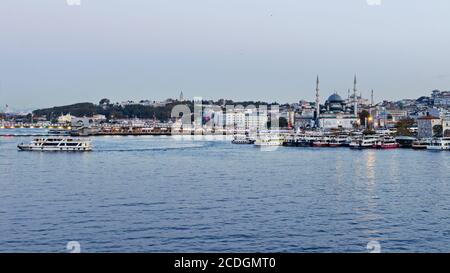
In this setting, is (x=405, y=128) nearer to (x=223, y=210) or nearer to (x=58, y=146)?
(x=58, y=146)

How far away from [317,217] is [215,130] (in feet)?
60.9

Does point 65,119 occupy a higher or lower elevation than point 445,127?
higher

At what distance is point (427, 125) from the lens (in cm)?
1442

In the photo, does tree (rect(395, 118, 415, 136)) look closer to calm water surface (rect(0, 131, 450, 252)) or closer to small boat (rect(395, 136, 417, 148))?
small boat (rect(395, 136, 417, 148))

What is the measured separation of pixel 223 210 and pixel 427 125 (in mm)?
12030

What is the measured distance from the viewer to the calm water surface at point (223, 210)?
8.48 ft

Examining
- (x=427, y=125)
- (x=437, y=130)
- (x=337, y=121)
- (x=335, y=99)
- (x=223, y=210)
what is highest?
(x=335, y=99)

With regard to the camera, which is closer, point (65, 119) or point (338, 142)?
point (338, 142)

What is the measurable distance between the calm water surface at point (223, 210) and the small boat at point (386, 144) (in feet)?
17.6

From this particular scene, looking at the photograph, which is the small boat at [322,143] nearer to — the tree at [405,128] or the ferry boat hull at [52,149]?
the tree at [405,128]

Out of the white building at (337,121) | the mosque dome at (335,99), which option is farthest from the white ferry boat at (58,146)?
the mosque dome at (335,99)

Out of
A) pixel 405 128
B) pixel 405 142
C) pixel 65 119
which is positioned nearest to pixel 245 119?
pixel 405 128
